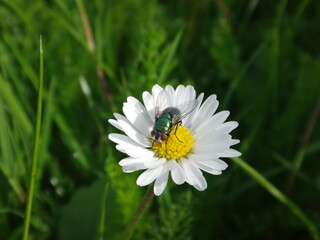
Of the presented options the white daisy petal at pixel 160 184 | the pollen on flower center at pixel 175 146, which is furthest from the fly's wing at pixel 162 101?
the white daisy petal at pixel 160 184

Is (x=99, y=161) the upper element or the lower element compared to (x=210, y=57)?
lower

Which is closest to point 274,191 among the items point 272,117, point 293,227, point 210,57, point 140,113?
point 293,227

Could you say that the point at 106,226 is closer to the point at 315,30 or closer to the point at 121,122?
the point at 121,122

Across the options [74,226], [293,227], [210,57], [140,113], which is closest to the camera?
[140,113]

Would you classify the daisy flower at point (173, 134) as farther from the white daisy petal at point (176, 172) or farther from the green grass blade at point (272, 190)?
the green grass blade at point (272, 190)

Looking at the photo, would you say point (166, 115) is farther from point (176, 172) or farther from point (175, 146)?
point (176, 172)

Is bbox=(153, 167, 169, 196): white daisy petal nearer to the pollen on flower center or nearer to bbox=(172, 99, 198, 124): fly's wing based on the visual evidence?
the pollen on flower center

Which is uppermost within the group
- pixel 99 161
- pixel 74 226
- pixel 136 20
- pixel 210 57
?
pixel 136 20
